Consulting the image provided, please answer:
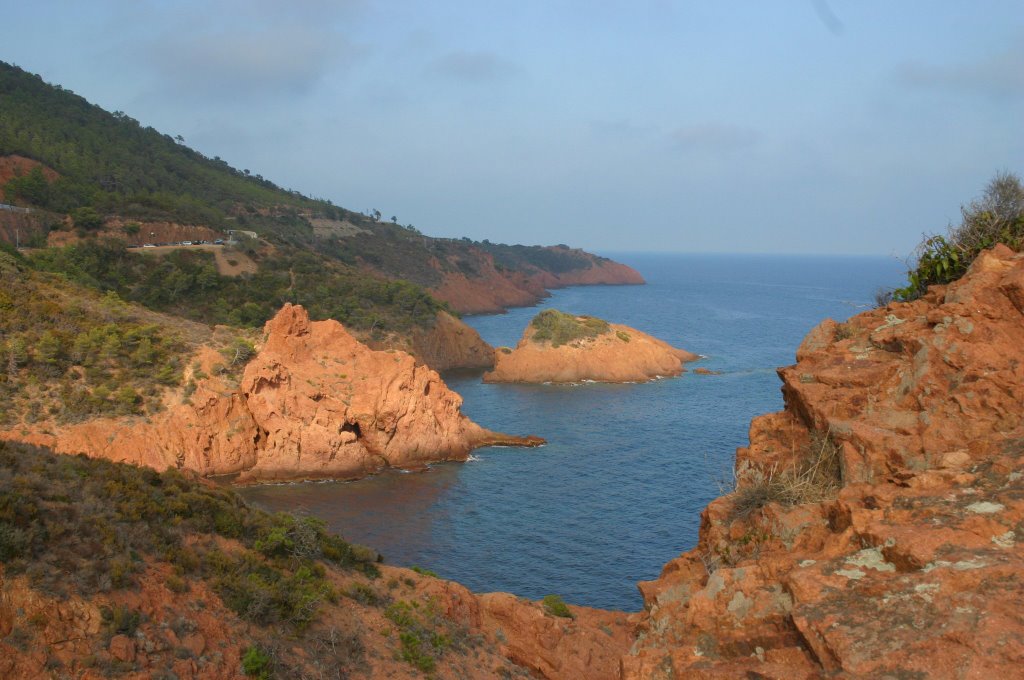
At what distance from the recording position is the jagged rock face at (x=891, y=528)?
716cm

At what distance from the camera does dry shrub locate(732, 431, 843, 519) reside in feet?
34.7

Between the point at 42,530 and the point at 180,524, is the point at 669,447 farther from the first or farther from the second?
the point at 42,530

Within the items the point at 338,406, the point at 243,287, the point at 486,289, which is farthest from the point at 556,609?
the point at 486,289

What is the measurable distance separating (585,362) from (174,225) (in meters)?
45.6

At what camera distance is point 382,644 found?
679 inches

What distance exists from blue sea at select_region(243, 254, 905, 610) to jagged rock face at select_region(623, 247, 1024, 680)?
1685 millimetres

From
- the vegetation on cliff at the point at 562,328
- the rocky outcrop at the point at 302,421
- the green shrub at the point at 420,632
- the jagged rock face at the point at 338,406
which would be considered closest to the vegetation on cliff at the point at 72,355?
the rocky outcrop at the point at 302,421

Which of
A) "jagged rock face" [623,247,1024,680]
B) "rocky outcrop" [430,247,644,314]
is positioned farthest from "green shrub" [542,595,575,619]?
"rocky outcrop" [430,247,644,314]

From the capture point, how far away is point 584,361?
2948 inches

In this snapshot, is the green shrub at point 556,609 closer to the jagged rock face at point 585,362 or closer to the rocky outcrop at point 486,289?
the jagged rock face at point 585,362

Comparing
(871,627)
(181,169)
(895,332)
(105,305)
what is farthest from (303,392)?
(181,169)

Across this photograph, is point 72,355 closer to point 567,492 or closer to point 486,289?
point 567,492

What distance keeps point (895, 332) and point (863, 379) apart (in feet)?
3.61

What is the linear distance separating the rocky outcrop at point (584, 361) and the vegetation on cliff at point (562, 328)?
0.21 metres
